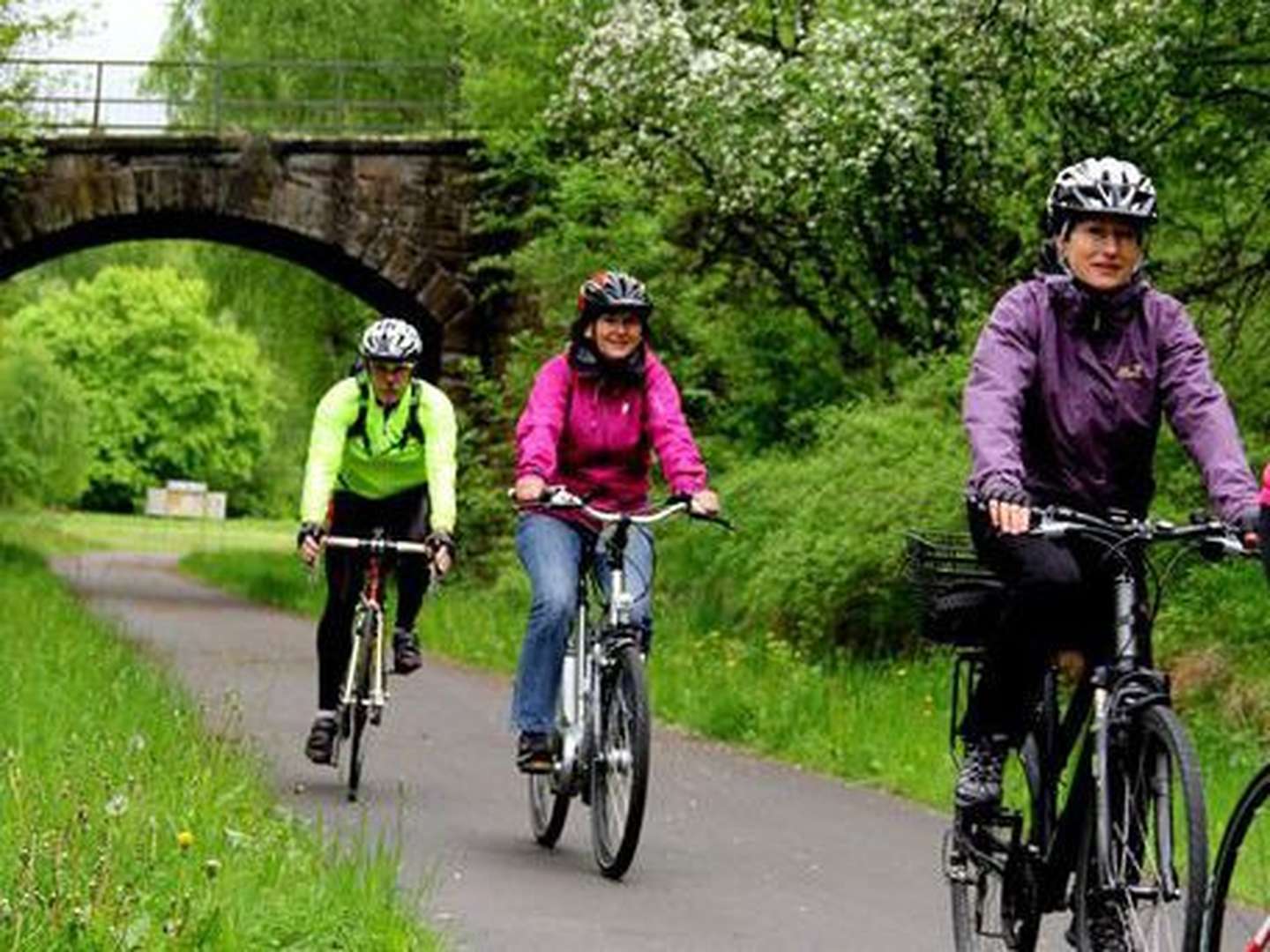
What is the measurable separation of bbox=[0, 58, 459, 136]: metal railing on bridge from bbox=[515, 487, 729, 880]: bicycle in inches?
877

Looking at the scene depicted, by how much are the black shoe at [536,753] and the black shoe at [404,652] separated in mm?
1490

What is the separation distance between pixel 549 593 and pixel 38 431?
5723 cm

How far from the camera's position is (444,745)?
1255cm

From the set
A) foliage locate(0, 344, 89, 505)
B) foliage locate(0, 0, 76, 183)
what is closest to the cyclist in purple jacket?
foliage locate(0, 0, 76, 183)

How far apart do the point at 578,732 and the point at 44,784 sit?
171 cm

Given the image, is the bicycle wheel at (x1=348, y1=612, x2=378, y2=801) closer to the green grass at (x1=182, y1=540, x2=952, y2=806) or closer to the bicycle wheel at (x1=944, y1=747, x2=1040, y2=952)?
the green grass at (x1=182, y1=540, x2=952, y2=806)

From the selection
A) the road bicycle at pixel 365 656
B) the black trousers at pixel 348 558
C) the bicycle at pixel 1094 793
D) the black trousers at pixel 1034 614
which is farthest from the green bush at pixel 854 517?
the black trousers at pixel 1034 614

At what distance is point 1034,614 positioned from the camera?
5.70 meters

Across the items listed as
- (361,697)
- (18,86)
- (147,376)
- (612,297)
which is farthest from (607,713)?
(147,376)

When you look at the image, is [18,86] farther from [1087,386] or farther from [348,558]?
[1087,386]

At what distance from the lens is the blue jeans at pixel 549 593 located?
28.4 ft

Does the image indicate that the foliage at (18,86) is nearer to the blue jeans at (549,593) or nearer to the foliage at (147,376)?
the blue jeans at (549,593)

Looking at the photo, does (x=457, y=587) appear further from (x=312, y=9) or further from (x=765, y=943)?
(x=765, y=943)

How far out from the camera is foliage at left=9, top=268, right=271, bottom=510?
89.2 metres
